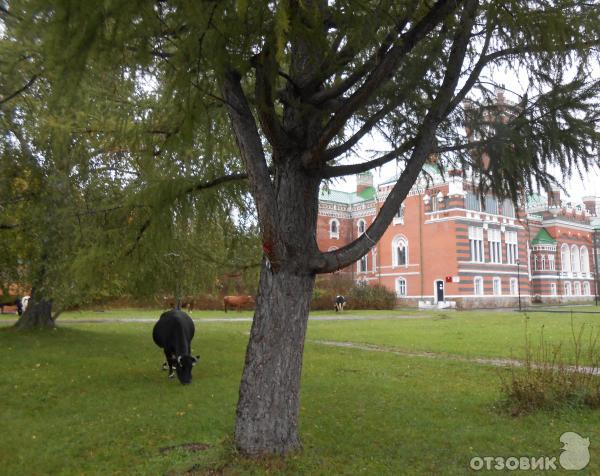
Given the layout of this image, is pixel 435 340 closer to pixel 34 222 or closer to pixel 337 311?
pixel 34 222

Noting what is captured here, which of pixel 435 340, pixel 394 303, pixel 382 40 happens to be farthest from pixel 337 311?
pixel 382 40

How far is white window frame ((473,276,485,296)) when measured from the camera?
1909 inches

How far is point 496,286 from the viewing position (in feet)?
167

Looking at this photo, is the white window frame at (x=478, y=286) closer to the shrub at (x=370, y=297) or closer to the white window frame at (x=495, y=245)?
the white window frame at (x=495, y=245)

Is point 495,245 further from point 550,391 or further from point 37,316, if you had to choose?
point 550,391

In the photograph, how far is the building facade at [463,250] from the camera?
157 feet

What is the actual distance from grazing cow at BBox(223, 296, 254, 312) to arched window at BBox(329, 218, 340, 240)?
729 inches

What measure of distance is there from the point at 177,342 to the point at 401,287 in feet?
142

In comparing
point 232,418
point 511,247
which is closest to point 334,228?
point 511,247

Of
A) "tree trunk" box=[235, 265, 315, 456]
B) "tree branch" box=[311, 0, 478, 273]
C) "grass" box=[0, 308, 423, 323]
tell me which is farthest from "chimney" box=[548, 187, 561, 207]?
"grass" box=[0, 308, 423, 323]

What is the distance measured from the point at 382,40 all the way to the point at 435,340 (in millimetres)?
14243

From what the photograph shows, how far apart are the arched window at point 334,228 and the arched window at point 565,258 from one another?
2409 centimetres

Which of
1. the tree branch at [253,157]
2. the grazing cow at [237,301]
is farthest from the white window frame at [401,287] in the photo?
the tree branch at [253,157]

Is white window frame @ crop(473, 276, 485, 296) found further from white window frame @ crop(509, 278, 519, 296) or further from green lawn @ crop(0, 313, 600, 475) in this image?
green lawn @ crop(0, 313, 600, 475)
